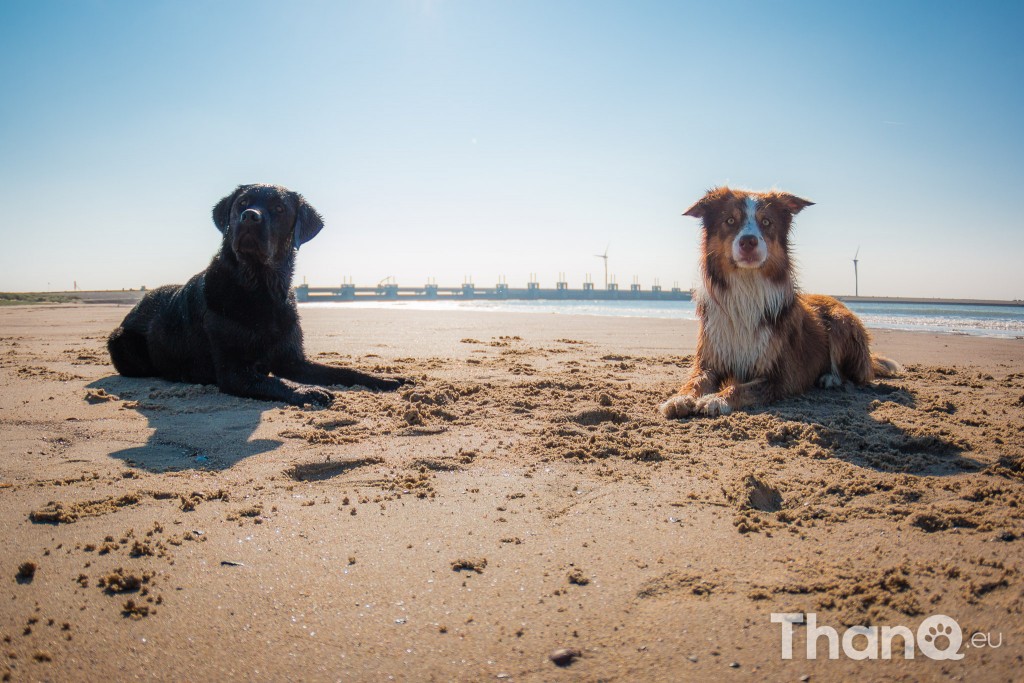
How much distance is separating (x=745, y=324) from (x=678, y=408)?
1.17m

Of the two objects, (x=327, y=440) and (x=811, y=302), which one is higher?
(x=811, y=302)

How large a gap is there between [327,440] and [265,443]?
318 mm

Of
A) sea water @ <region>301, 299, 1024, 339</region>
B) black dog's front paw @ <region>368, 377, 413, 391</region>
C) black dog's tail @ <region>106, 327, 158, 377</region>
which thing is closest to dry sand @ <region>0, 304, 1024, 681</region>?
black dog's front paw @ <region>368, 377, 413, 391</region>

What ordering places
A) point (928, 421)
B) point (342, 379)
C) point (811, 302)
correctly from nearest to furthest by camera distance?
1. point (928, 421)
2. point (342, 379)
3. point (811, 302)

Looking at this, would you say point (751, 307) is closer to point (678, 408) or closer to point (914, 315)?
point (678, 408)

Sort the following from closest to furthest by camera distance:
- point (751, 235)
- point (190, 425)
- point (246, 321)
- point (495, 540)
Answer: point (495, 540) → point (190, 425) → point (751, 235) → point (246, 321)

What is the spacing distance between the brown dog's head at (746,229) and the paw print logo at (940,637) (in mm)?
3252

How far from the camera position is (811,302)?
18.6ft

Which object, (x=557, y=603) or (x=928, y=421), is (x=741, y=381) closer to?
(x=928, y=421)

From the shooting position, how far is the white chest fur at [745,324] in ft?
15.0

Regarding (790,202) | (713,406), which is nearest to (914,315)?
(790,202)

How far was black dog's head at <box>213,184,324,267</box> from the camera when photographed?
4555 mm

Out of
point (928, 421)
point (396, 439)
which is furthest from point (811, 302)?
point (396, 439)

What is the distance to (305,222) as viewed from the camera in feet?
17.2
